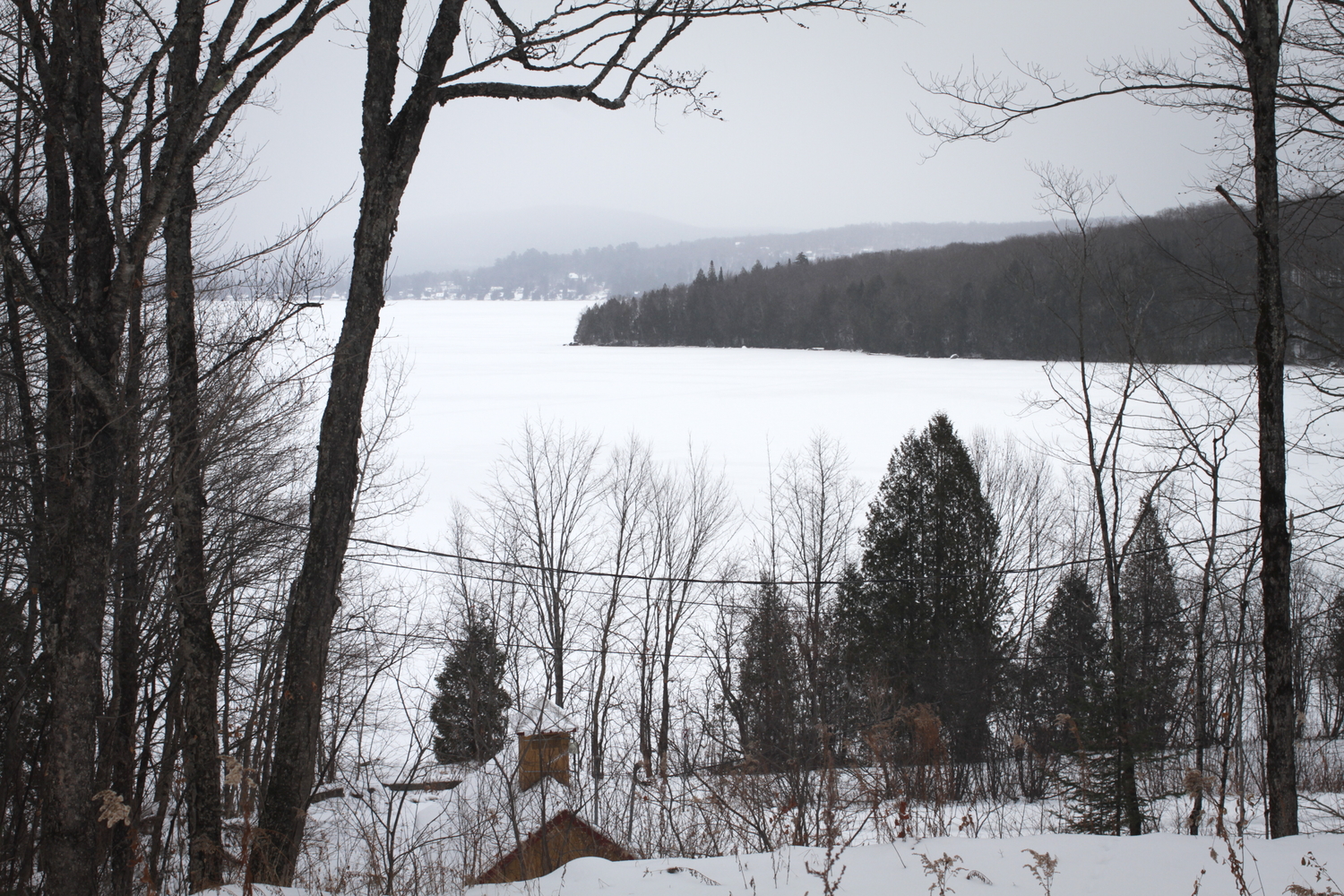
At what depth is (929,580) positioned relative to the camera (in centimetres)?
2362

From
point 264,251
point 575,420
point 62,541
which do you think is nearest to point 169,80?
point 264,251

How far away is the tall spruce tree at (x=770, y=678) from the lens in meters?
15.5

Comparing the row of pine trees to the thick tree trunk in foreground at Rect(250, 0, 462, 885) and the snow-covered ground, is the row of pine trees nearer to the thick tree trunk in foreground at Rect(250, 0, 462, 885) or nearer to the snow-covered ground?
the snow-covered ground

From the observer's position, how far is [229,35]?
4266 millimetres

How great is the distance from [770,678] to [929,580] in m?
7.58

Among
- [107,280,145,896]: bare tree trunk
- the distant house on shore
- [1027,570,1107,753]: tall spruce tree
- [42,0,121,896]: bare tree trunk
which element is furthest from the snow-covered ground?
[1027,570,1107,753]: tall spruce tree

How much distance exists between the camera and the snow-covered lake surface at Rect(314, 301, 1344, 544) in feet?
104

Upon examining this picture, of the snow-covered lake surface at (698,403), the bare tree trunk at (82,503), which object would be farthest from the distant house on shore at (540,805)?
the snow-covered lake surface at (698,403)

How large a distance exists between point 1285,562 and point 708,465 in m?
26.5

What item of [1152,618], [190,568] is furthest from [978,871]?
[1152,618]

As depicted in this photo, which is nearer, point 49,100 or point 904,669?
point 49,100

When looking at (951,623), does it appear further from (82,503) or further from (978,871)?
(82,503)

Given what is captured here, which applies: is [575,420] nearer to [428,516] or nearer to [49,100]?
[428,516]

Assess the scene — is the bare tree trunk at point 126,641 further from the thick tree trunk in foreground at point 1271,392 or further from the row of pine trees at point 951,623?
the row of pine trees at point 951,623
